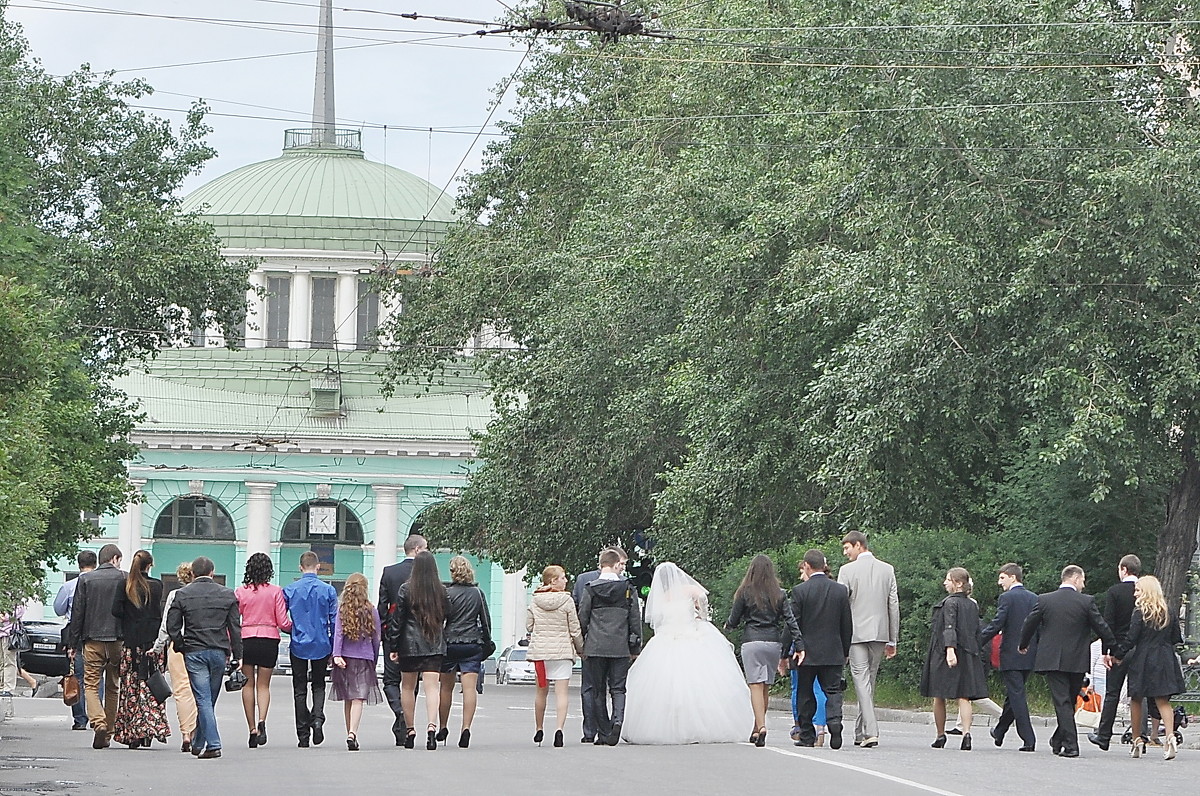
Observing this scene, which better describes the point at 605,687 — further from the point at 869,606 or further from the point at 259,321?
the point at 259,321

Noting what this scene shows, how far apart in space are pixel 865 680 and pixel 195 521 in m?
66.1

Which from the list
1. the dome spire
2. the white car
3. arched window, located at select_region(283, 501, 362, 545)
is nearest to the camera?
the white car

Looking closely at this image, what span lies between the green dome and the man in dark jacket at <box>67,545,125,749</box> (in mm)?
65065

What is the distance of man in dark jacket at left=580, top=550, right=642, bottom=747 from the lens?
1923 cm

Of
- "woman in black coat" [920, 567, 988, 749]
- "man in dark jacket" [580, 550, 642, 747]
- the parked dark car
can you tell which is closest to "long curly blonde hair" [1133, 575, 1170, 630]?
"woman in black coat" [920, 567, 988, 749]

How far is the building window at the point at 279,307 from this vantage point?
291ft

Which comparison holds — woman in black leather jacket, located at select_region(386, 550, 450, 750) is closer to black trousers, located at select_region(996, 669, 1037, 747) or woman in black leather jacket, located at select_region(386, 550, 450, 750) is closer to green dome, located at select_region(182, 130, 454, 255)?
black trousers, located at select_region(996, 669, 1037, 747)

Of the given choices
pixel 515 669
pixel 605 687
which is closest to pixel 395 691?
pixel 605 687

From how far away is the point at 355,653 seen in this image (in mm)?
19125

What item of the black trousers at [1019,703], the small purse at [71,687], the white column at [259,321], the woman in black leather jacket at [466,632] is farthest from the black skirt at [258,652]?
the white column at [259,321]

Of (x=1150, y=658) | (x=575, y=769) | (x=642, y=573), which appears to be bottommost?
(x=575, y=769)

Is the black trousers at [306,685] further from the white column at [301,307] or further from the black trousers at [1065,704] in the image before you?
the white column at [301,307]

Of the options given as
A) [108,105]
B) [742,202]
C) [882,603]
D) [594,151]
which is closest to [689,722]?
[882,603]

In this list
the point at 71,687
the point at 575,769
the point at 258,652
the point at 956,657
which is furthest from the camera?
the point at 71,687
